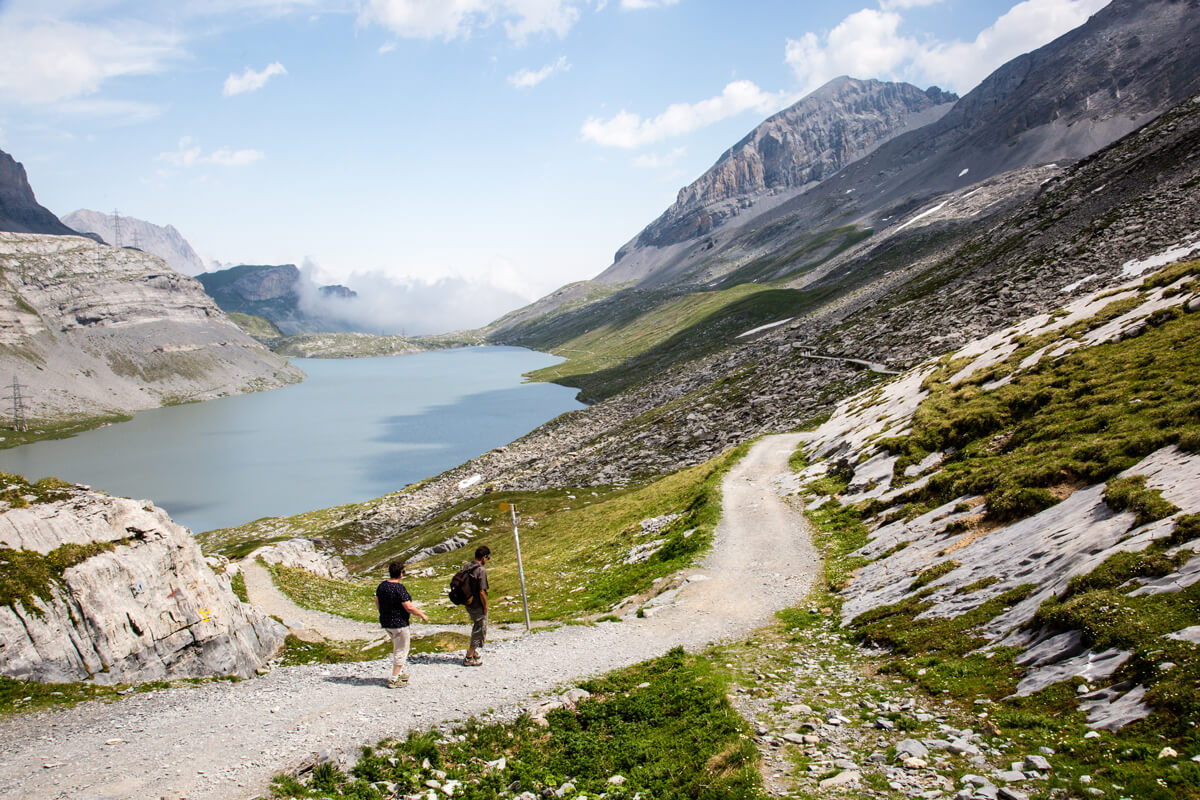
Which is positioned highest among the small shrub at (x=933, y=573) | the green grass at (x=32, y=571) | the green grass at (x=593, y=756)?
the green grass at (x=32, y=571)

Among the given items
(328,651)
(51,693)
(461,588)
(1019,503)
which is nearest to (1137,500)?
(1019,503)

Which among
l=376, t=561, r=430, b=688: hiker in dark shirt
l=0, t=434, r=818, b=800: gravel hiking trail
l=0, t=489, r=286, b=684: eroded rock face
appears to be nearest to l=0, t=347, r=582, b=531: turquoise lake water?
l=0, t=489, r=286, b=684: eroded rock face

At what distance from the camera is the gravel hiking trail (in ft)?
35.5

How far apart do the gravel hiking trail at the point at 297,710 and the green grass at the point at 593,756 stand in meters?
0.76

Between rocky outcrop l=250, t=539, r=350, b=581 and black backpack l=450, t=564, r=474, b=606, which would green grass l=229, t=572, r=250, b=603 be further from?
black backpack l=450, t=564, r=474, b=606

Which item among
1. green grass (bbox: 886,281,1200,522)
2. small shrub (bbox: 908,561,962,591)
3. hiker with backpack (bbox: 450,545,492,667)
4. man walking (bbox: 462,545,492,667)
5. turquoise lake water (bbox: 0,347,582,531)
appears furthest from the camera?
turquoise lake water (bbox: 0,347,582,531)

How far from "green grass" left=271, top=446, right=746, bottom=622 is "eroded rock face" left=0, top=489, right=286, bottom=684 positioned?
10.8 m

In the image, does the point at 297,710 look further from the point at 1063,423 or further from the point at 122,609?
the point at 1063,423

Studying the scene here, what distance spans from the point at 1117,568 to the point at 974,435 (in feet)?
58.0

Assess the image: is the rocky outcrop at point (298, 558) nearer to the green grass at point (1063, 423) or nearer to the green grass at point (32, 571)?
the green grass at point (32, 571)

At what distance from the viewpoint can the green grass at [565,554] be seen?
30364 mm

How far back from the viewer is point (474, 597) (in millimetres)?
17938

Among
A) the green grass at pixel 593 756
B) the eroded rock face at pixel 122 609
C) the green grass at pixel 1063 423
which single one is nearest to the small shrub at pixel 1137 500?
the green grass at pixel 1063 423

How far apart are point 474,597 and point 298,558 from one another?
3837 cm
